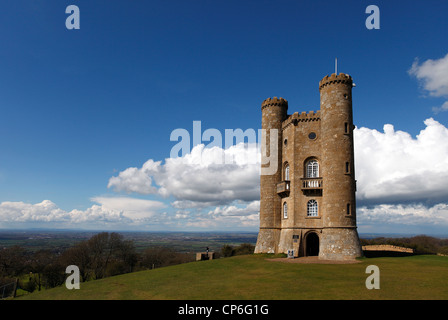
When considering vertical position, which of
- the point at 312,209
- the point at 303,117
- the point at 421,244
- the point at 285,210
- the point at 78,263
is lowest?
the point at 78,263

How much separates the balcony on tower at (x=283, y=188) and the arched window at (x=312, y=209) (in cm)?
313

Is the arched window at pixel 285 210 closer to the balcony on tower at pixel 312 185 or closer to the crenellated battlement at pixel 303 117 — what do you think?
the balcony on tower at pixel 312 185

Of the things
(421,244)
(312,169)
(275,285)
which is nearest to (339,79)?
(312,169)

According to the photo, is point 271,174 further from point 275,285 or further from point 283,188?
point 275,285

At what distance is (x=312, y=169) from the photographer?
3691cm

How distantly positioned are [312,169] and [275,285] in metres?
20.9

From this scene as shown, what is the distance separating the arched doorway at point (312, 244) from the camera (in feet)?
123

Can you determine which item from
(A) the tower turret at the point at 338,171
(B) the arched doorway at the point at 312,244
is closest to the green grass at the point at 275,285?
(A) the tower turret at the point at 338,171

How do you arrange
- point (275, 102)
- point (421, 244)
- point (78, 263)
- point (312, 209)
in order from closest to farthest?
point (312, 209), point (275, 102), point (78, 263), point (421, 244)

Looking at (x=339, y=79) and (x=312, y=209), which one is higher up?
(x=339, y=79)

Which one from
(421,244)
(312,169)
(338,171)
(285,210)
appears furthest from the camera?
(421,244)
